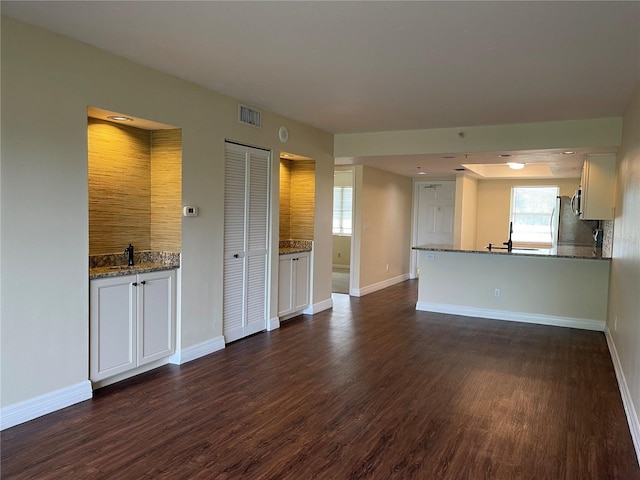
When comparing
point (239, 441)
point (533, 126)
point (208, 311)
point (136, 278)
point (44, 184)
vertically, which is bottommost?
point (239, 441)

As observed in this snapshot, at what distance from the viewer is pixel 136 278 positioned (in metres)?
3.54

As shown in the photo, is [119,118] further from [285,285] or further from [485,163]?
[485,163]

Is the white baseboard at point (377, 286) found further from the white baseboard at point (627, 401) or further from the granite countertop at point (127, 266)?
the granite countertop at point (127, 266)

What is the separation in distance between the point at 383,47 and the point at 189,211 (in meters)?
2.07

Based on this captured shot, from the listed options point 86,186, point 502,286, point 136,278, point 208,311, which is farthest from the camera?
point 502,286

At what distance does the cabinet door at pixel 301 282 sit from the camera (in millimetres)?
5695

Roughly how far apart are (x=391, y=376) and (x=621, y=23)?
2814 mm

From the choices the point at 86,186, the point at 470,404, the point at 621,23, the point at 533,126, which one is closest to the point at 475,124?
the point at 533,126

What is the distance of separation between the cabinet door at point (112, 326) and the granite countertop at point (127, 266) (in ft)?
0.16

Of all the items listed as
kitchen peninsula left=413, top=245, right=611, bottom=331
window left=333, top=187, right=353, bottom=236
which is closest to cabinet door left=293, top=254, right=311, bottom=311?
kitchen peninsula left=413, top=245, right=611, bottom=331

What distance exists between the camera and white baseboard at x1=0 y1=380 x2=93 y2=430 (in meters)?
2.76

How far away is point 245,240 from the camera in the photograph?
4750mm

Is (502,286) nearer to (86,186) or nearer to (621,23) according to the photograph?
(621,23)

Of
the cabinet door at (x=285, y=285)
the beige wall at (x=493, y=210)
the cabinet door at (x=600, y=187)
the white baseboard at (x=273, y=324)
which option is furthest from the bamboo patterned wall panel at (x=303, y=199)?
the beige wall at (x=493, y=210)
